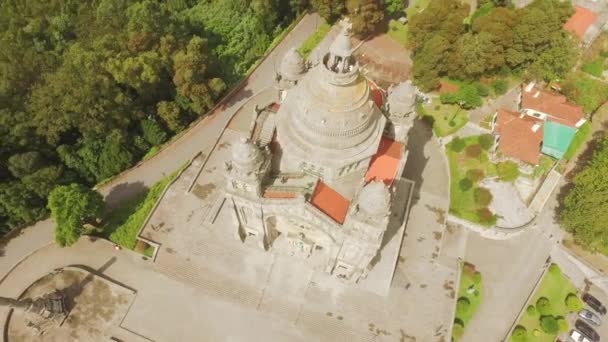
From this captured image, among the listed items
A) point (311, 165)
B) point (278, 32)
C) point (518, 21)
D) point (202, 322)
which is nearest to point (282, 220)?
point (311, 165)

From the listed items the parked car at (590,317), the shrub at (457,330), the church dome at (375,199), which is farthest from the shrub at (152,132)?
the parked car at (590,317)

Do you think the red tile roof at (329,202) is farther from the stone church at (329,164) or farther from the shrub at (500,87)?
the shrub at (500,87)

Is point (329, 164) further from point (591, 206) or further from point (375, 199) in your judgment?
point (591, 206)

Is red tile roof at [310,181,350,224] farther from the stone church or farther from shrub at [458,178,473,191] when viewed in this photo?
shrub at [458,178,473,191]

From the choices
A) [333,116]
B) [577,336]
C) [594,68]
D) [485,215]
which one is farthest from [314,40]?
[577,336]

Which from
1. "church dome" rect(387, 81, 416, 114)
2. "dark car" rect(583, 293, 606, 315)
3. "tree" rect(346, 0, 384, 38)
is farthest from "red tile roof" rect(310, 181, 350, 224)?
"tree" rect(346, 0, 384, 38)

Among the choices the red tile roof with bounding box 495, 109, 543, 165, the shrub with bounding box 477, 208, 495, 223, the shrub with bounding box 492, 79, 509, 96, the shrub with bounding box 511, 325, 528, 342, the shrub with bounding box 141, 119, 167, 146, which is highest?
the shrub with bounding box 492, 79, 509, 96
